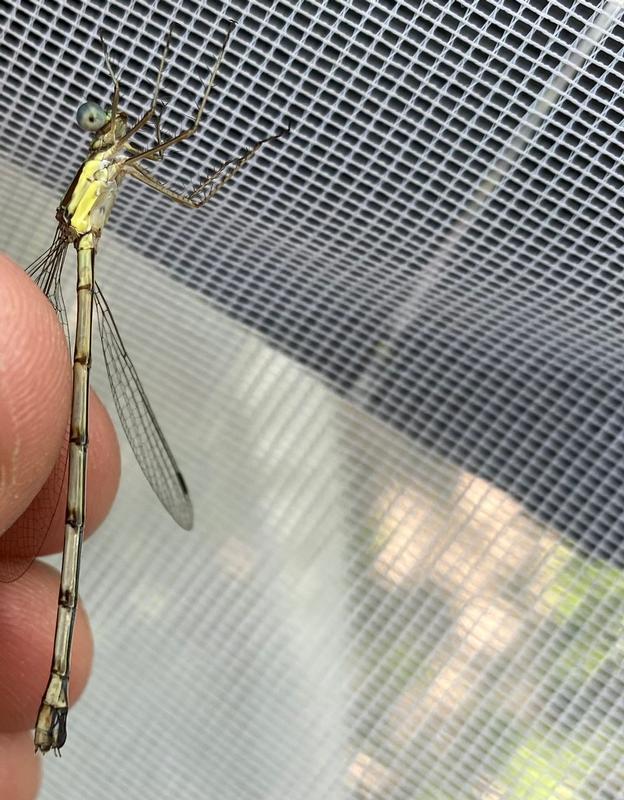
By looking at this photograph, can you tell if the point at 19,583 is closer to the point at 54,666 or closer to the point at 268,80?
the point at 54,666

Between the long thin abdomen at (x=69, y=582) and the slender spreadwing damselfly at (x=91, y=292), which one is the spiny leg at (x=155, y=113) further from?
the long thin abdomen at (x=69, y=582)

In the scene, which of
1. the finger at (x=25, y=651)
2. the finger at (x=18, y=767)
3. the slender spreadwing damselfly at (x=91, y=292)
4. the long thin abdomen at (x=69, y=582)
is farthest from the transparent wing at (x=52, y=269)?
the finger at (x=18, y=767)

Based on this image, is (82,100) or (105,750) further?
(105,750)

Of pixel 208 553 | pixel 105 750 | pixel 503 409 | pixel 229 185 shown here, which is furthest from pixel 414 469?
pixel 105 750

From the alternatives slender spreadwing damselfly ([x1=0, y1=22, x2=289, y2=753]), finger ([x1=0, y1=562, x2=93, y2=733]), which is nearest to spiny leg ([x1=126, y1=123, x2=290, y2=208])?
slender spreadwing damselfly ([x1=0, y1=22, x2=289, y2=753])

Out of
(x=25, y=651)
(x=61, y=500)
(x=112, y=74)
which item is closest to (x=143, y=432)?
(x=61, y=500)

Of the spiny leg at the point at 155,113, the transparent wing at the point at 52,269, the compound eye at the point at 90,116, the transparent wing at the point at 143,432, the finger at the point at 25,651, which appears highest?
the spiny leg at the point at 155,113

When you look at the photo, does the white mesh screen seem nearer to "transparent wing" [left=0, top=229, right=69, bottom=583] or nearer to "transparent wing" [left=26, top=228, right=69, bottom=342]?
"transparent wing" [left=26, top=228, right=69, bottom=342]
